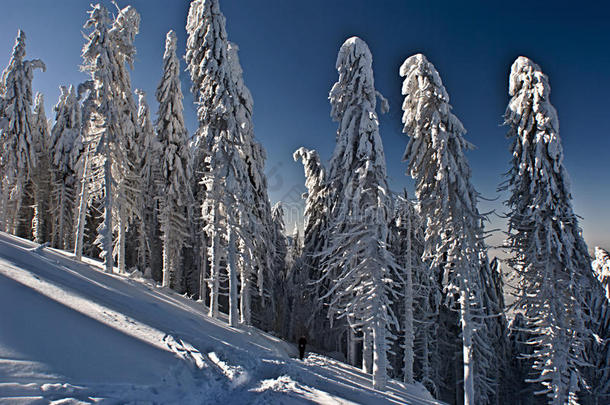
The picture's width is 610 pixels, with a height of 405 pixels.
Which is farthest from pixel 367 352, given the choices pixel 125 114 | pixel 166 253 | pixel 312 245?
pixel 125 114

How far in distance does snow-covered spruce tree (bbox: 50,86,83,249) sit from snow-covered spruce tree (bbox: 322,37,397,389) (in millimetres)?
25145

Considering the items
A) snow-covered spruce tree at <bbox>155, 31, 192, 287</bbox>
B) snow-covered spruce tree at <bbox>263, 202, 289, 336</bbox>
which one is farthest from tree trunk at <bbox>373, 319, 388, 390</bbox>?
snow-covered spruce tree at <bbox>155, 31, 192, 287</bbox>

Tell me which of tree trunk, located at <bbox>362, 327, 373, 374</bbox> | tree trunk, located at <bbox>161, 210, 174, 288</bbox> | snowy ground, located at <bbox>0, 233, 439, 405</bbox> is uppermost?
tree trunk, located at <bbox>161, 210, 174, 288</bbox>

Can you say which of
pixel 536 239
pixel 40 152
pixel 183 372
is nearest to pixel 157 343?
pixel 183 372

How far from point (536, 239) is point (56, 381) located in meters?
16.6

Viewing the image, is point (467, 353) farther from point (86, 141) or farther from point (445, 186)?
point (86, 141)

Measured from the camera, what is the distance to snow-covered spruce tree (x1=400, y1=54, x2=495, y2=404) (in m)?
13.1

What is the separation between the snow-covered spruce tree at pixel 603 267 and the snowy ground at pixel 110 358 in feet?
67.8

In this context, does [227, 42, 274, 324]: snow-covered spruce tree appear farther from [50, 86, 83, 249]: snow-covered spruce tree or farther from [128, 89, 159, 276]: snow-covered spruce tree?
[50, 86, 83, 249]: snow-covered spruce tree

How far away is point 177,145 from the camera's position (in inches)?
907

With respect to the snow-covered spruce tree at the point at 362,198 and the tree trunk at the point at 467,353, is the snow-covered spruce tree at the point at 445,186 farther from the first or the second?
the snow-covered spruce tree at the point at 362,198

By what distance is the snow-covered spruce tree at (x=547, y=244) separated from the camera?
43.8 ft

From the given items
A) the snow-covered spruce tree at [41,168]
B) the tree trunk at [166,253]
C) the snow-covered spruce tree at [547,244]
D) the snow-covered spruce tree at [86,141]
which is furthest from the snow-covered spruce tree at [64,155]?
the snow-covered spruce tree at [547,244]

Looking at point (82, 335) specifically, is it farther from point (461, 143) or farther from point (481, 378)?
point (481, 378)
